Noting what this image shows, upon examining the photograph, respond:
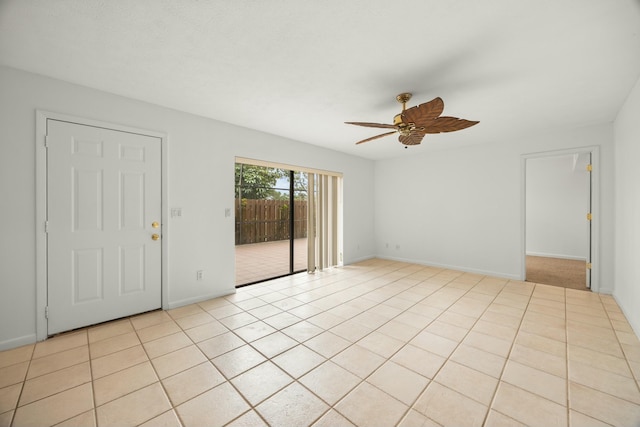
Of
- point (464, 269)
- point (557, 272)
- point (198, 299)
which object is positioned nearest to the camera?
point (198, 299)

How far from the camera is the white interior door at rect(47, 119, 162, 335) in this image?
251cm

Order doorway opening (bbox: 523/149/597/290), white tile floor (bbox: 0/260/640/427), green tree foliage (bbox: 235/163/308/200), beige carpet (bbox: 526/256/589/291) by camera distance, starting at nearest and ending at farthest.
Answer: white tile floor (bbox: 0/260/640/427) < beige carpet (bbox: 526/256/589/291) < doorway opening (bbox: 523/149/597/290) < green tree foliage (bbox: 235/163/308/200)

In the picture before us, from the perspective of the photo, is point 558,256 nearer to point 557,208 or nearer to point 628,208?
point 557,208

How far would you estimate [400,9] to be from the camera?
1636 mm

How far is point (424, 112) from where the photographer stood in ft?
7.36

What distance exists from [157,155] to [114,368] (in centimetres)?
227

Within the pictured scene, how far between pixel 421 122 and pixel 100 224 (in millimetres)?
3552

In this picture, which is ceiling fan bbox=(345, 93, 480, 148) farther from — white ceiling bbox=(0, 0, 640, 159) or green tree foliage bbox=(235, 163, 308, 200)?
green tree foliage bbox=(235, 163, 308, 200)

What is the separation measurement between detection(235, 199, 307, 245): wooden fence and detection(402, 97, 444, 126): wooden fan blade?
570 cm

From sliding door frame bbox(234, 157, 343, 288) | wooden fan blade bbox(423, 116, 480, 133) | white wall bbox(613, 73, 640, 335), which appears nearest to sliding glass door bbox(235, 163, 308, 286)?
sliding door frame bbox(234, 157, 343, 288)

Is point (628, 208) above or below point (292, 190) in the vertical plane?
below

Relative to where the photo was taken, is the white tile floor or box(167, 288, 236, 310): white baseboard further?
box(167, 288, 236, 310): white baseboard

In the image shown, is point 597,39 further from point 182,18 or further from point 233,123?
point 233,123

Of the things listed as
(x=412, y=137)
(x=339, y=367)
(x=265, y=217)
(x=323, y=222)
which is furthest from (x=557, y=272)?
(x=265, y=217)
